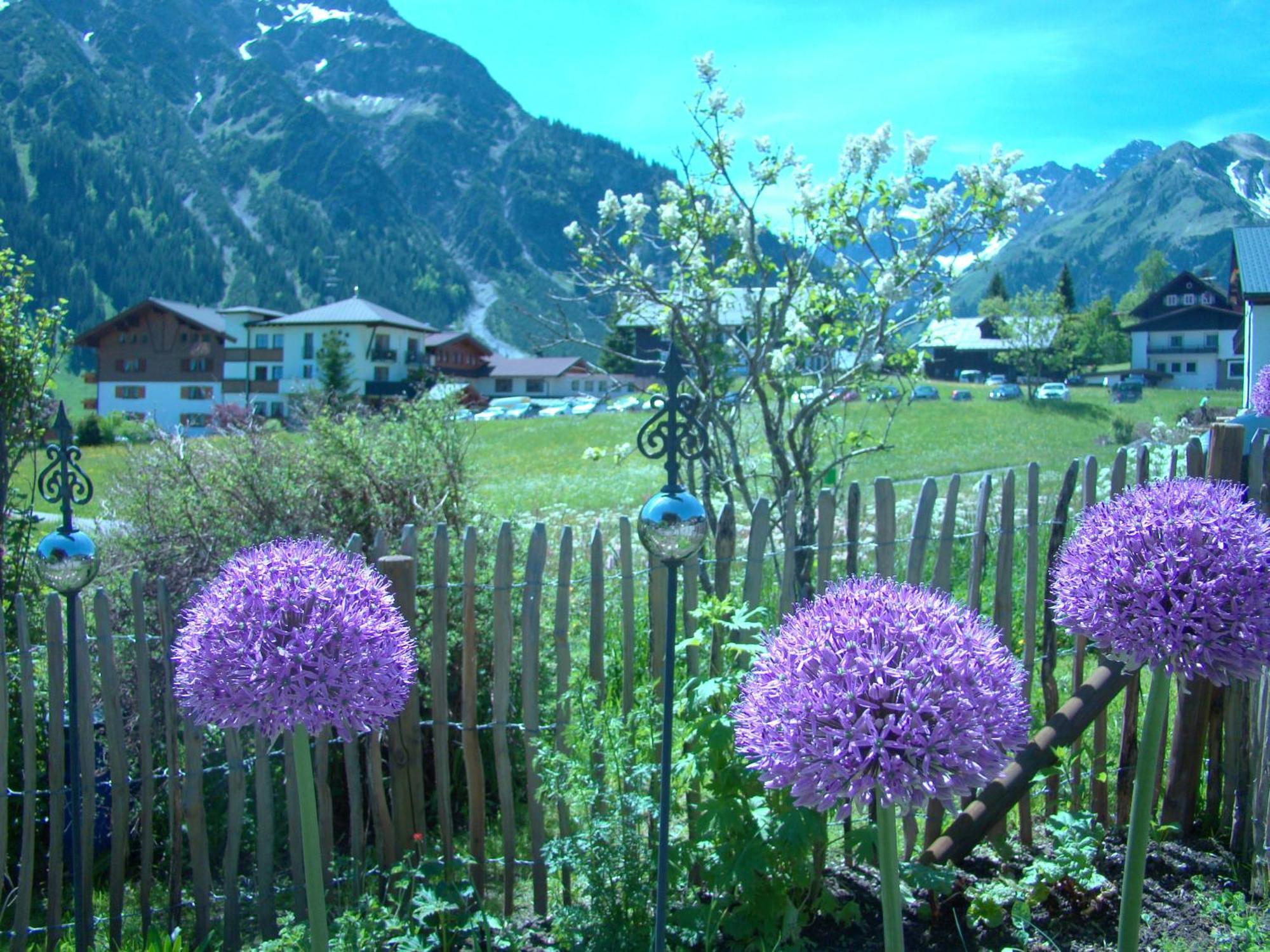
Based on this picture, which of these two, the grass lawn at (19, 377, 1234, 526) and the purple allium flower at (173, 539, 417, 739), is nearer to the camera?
the purple allium flower at (173, 539, 417, 739)

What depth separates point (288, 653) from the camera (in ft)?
7.47

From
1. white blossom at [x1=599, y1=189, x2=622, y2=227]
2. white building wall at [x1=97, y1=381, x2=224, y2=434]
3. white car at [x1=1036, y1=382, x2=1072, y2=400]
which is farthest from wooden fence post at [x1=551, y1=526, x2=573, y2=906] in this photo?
white building wall at [x1=97, y1=381, x2=224, y2=434]

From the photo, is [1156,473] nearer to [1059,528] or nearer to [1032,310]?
[1059,528]

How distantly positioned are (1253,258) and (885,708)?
69.9 ft

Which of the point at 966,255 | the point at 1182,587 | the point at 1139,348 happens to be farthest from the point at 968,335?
the point at 1182,587

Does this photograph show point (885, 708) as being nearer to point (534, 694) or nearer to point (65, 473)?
point (534, 694)

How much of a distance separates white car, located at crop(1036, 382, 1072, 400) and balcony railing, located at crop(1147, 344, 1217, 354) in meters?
27.2

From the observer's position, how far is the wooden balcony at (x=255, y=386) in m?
72.7

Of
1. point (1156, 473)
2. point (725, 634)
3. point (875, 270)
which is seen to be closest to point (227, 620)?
point (725, 634)

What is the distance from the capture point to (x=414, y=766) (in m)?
4.14

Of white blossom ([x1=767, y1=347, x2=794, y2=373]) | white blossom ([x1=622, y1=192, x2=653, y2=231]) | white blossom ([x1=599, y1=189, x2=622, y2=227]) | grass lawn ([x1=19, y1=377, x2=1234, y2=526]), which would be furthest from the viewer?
grass lawn ([x1=19, y1=377, x2=1234, y2=526])

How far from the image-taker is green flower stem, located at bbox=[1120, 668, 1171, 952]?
2207mm

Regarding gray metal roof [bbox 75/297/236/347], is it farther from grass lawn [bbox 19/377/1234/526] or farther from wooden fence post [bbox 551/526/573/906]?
wooden fence post [bbox 551/526/573/906]

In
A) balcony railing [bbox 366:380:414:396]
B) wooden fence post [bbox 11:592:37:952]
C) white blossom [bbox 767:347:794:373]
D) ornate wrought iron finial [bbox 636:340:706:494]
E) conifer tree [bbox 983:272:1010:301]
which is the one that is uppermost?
conifer tree [bbox 983:272:1010:301]
